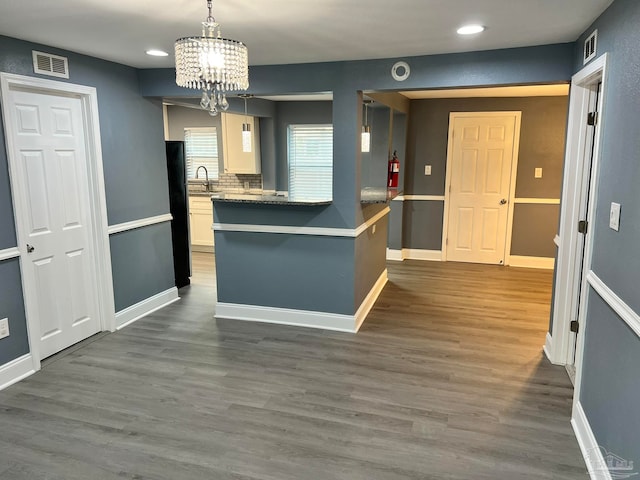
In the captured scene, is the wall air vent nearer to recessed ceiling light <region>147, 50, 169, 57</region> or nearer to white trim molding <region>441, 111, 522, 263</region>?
recessed ceiling light <region>147, 50, 169, 57</region>

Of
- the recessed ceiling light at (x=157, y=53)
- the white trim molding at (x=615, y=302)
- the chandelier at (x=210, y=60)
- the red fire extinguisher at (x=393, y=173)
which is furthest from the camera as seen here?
the red fire extinguisher at (x=393, y=173)

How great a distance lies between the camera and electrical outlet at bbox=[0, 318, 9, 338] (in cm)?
300

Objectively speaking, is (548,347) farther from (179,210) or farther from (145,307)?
(179,210)

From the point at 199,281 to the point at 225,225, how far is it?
1.66 meters

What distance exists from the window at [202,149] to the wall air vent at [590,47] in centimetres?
551

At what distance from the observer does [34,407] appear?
279cm

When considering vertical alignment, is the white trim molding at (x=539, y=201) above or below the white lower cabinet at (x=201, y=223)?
above

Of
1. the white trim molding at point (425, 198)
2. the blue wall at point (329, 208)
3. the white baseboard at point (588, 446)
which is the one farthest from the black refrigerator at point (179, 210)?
the white baseboard at point (588, 446)

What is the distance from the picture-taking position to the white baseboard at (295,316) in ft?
13.1

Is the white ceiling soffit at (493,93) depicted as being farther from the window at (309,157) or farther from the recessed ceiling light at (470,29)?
the recessed ceiling light at (470,29)

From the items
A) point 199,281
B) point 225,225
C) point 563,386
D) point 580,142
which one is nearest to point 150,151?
point 225,225

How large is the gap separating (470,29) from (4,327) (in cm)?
357

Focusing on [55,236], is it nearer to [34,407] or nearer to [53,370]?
[53,370]

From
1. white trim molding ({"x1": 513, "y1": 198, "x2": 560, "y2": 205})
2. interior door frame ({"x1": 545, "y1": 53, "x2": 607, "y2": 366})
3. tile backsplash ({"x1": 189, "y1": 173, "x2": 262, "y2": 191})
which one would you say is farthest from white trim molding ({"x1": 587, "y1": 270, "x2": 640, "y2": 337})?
tile backsplash ({"x1": 189, "y1": 173, "x2": 262, "y2": 191})
